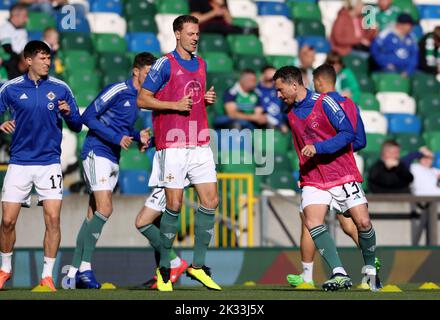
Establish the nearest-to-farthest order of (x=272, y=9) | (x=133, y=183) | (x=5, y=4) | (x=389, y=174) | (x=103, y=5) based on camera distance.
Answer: (x=133, y=183) < (x=389, y=174) < (x=5, y=4) < (x=103, y=5) < (x=272, y=9)

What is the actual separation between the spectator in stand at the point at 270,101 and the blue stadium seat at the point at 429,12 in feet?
16.0

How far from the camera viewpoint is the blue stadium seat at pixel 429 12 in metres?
22.1

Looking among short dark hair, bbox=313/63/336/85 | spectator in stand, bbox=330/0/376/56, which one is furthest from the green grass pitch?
spectator in stand, bbox=330/0/376/56

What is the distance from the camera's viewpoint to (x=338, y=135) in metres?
11.2

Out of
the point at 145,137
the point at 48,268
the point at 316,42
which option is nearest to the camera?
the point at 48,268

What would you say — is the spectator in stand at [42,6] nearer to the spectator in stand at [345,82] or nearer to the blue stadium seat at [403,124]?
the spectator in stand at [345,82]

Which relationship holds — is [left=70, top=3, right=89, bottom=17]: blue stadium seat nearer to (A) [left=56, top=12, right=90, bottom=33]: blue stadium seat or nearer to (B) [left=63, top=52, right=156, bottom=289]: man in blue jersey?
(A) [left=56, top=12, right=90, bottom=33]: blue stadium seat

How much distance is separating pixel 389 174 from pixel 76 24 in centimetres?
519

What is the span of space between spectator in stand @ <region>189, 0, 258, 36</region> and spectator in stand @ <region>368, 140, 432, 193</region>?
4.01 meters

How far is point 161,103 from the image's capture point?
11.0 meters

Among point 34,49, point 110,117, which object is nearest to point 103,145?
point 110,117

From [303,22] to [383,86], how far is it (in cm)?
164

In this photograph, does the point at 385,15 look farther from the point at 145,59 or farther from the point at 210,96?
the point at 210,96
